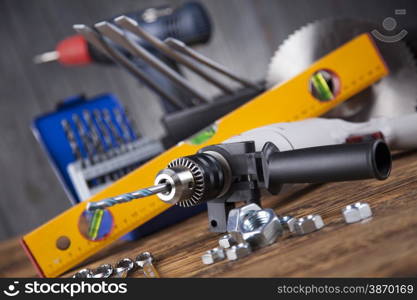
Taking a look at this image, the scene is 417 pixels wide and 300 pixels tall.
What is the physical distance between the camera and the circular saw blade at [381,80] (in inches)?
41.1

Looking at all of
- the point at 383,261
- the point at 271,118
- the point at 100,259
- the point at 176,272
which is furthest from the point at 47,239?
the point at 383,261

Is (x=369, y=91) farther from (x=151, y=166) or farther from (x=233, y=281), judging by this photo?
(x=233, y=281)

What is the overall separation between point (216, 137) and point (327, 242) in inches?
13.8

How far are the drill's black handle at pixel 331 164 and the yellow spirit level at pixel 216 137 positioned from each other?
225 mm

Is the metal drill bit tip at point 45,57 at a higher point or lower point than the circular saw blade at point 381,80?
higher

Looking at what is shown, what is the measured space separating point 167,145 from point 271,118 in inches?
9.9

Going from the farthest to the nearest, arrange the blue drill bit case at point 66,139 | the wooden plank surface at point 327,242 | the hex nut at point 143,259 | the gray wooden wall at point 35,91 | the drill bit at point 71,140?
the gray wooden wall at point 35,91 < the drill bit at point 71,140 < the blue drill bit case at point 66,139 < the hex nut at point 143,259 < the wooden plank surface at point 327,242

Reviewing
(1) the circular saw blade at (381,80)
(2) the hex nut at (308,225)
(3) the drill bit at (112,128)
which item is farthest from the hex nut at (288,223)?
(3) the drill bit at (112,128)

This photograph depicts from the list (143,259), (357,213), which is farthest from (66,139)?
(357,213)

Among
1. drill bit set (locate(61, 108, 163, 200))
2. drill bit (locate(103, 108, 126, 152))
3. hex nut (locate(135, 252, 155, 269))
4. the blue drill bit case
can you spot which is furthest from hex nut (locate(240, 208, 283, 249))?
drill bit (locate(103, 108, 126, 152))

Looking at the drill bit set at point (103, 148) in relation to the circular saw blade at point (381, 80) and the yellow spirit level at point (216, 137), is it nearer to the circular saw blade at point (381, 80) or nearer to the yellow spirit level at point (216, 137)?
the yellow spirit level at point (216, 137)

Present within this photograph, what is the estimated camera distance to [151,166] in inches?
35.2

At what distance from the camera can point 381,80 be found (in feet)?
3.45

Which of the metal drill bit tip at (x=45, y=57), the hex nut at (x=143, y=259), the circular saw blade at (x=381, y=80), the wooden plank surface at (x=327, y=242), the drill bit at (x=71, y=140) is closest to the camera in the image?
the wooden plank surface at (x=327, y=242)
